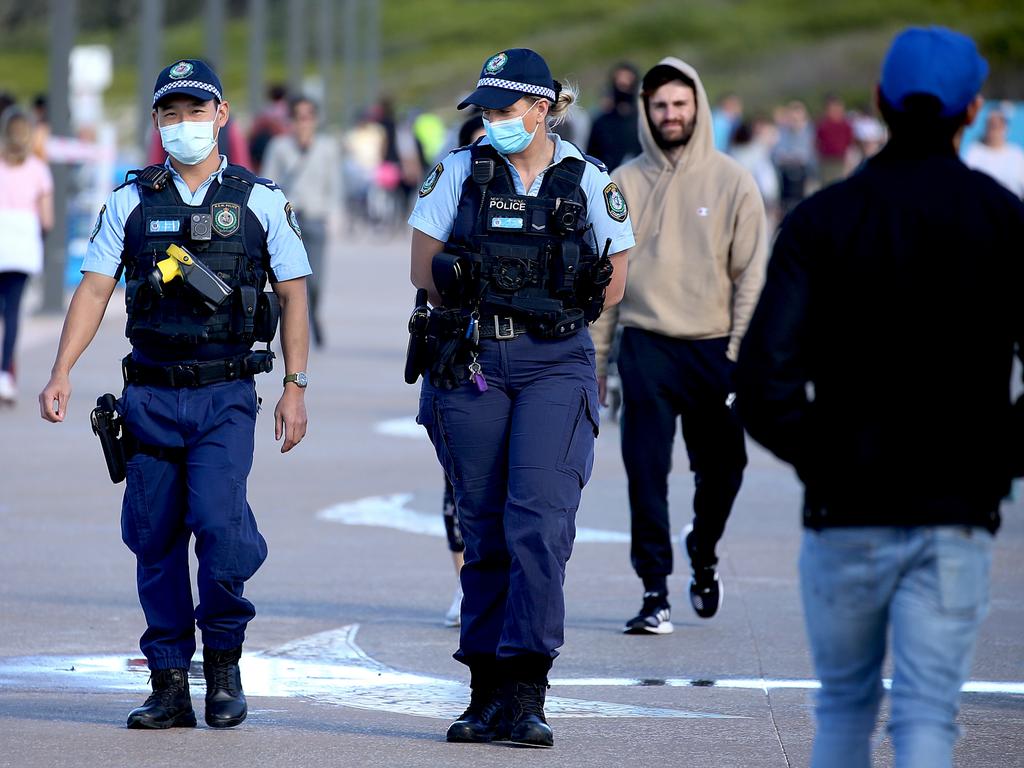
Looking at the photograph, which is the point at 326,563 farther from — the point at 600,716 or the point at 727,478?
the point at 600,716

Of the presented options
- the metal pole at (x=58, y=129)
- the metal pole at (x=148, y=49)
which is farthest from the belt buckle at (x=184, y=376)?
the metal pole at (x=148, y=49)

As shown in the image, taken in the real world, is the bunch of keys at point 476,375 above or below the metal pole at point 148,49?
below

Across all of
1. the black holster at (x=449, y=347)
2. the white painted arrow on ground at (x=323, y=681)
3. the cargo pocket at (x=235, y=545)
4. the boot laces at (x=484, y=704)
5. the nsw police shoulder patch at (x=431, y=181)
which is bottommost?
the white painted arrow on ground at (x=323, y=681)

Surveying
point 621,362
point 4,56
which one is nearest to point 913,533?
point 621,362

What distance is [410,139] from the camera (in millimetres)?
38938

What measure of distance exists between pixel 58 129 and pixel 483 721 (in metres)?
16.1

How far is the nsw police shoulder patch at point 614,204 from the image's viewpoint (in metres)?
5.85

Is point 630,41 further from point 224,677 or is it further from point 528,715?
point 528,715

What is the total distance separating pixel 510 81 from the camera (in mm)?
5707

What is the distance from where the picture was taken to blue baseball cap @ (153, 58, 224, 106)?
580cm

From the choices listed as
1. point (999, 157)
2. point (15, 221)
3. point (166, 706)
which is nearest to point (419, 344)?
point (166, 706)

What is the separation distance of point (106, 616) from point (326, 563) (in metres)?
1.34

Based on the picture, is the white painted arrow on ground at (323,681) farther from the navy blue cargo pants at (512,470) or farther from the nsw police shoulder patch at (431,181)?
the nsw police shoulder patch at (431,181)

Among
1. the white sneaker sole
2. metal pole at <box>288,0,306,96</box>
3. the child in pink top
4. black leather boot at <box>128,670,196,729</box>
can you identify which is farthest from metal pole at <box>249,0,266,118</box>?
black leather boot at <box>128,670,196,729</box>
